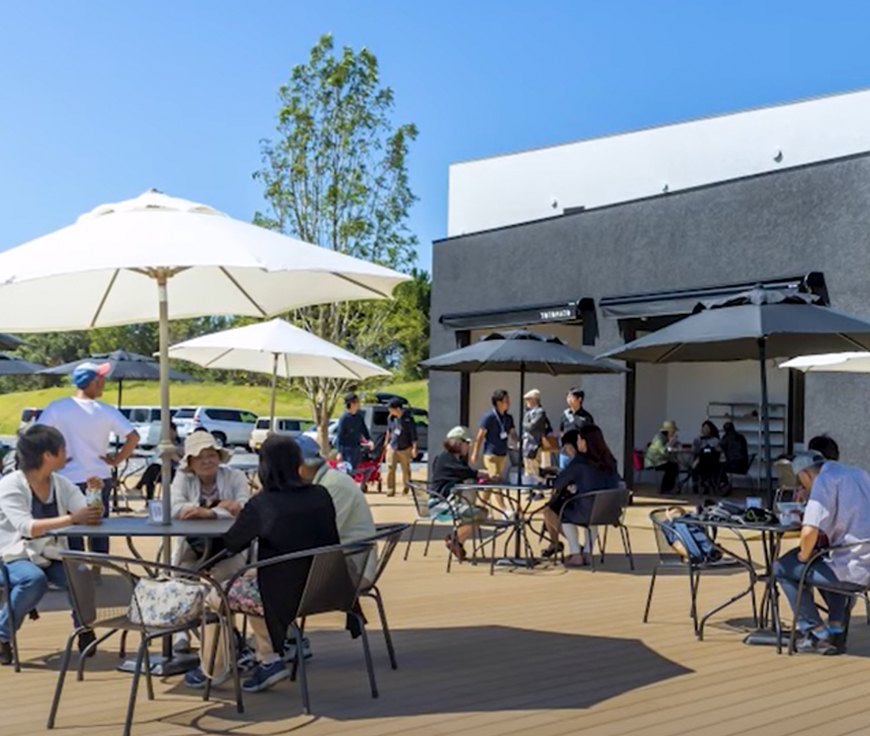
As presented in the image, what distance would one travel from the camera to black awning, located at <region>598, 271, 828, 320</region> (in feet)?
46.0

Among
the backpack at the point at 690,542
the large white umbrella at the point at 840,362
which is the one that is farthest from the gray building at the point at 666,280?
the backpack at the point at 690,542

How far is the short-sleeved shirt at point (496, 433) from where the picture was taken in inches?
543

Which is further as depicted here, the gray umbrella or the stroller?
the stroller

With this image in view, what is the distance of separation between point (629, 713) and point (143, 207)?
321 centimetres

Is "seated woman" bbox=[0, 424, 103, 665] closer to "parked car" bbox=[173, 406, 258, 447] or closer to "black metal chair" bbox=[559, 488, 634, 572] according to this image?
"black metal chair" bbox=[559, 488, 634, 572]

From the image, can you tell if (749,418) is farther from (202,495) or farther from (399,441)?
(202,495)

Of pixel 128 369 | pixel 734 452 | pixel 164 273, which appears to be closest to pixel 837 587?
pixel 164 273

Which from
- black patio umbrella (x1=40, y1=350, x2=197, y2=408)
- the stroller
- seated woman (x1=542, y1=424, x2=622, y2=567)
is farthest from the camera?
the stroller

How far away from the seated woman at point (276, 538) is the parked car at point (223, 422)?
93.2 feet

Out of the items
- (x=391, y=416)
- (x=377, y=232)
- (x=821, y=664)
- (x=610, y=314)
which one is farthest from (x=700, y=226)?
(x=821, y=664)

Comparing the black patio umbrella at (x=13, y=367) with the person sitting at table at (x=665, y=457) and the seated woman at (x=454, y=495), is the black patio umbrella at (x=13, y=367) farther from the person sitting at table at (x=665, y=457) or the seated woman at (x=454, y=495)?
the person sitting at table at (x=665, y=457)

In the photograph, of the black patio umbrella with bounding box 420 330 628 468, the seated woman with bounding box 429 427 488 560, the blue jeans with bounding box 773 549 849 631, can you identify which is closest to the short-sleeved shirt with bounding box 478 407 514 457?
the black patio umbrella with bounding box 420 330 628 468

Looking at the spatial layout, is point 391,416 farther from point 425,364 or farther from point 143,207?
point 143,207

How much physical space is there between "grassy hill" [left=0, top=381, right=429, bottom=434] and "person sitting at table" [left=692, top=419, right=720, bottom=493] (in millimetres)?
30590
